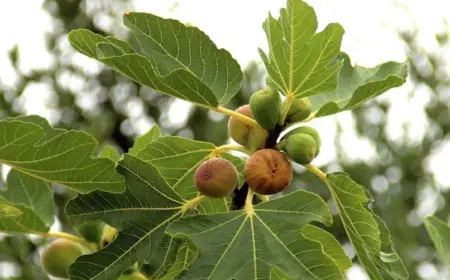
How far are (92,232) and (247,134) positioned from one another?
1.19 feet

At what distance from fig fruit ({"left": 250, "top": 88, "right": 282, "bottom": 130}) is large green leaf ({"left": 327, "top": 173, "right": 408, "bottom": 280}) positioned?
4.7 inches

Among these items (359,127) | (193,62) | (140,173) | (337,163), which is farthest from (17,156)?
(359,127)

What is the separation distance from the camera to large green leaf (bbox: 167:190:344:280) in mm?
1066

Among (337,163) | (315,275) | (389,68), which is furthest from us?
(337,163)

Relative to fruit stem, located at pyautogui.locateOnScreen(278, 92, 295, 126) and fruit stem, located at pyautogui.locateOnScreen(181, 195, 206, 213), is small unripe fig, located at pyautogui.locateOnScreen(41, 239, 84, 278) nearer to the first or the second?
fruit stem, located at pyautogui.locateOnScreen(181, 195, 206, 213)

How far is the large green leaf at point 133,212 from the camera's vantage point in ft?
3.68

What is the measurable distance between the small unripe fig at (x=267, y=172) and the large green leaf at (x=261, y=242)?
0.08ft

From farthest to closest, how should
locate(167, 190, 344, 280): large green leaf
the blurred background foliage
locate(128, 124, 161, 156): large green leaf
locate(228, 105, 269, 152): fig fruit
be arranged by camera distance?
the blurred background foliage < locate(128, 124, 161, 156): large green leaf < locate(228, 105, 269, 152): fig fruit < locate(167, 190, 344, 280): large green leaf

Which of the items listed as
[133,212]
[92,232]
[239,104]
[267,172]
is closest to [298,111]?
[267,172]

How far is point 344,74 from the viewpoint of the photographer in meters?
1.38

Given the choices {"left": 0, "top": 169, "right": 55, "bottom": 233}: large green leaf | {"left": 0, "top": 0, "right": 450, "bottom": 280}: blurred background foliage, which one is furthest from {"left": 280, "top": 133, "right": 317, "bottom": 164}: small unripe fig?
{"left": 0, "top": 0, "right": 450, "bottom": 280}: blurred background foliage

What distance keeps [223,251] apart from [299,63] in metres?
0.30

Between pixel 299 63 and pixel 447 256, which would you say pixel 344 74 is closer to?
pixel 299 63

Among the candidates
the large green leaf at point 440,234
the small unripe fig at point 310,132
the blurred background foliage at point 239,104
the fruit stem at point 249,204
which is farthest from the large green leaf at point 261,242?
the blurred background foliage at point 239,104
